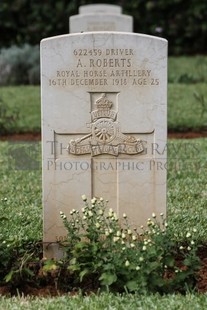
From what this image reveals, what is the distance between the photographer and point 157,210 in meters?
4.89

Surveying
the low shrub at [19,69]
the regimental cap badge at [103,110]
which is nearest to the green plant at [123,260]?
the regimental cap badge at [103,110]

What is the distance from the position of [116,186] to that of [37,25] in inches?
549

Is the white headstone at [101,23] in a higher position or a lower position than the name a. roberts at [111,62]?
higher

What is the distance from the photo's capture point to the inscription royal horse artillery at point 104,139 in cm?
476

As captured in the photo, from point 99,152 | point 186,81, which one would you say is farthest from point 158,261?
point 186,81

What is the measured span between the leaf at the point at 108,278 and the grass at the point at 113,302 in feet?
0.23

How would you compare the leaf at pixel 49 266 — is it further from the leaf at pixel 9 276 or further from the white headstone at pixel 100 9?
the white headstone at pixel 100 9

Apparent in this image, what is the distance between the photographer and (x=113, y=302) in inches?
154

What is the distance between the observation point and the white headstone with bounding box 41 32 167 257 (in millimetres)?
4738

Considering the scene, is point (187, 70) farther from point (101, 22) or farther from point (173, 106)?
point (173, 106)

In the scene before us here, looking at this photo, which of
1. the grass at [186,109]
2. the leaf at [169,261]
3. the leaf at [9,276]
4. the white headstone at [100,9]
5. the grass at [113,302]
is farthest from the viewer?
→ the white headstone at [100,9]

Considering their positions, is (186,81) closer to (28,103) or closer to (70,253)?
(28,103)

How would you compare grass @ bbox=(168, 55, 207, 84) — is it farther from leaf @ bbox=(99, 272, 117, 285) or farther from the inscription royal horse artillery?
leaf @ bbox=(99, 272, 117, 285)

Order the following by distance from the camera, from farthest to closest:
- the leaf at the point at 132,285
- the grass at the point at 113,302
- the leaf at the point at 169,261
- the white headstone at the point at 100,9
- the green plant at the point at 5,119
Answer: the white headstone at the point at 100,9
the green plant at the point at 5,119
the leaf at the point at 169,261
the leaf at the point at 132,285
the grass at the point at 113,302
